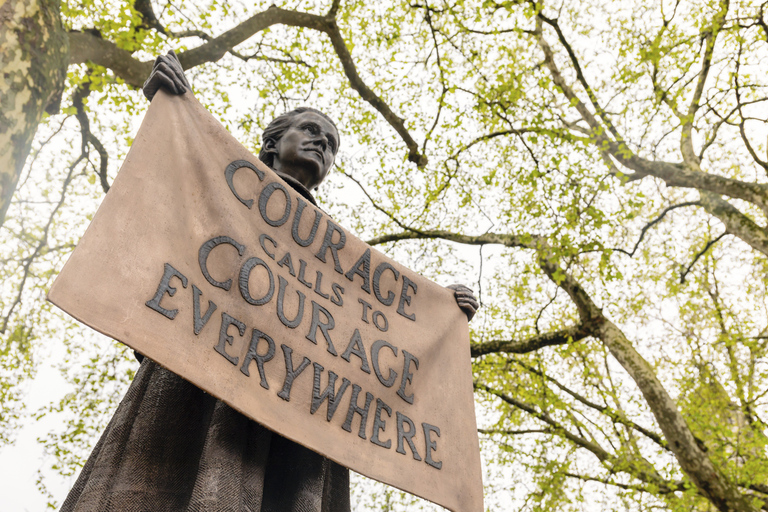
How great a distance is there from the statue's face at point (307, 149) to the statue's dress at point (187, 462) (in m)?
1.15

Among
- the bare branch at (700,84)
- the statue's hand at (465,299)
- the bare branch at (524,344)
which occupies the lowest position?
the statue's hand at (465,299)

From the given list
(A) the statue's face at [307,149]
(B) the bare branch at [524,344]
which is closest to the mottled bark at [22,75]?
(A) the statue's face at [307,149]

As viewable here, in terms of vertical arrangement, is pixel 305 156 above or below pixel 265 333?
above

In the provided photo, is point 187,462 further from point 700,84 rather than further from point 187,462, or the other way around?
point 700,84

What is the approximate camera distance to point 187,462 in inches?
69.1

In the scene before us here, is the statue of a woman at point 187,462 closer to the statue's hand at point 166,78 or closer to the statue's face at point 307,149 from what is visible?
the statue's hand at point 166,78

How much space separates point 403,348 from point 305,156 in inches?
41.2

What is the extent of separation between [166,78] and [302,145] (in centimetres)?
89

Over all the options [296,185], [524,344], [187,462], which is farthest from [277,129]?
[524,344]

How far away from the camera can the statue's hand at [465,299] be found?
2805 mm

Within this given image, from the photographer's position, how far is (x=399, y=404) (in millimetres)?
2193

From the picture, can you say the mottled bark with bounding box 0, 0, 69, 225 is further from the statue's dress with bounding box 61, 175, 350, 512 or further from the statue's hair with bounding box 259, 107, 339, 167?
the statue's dress with bounding box 61, 175, 350, 512

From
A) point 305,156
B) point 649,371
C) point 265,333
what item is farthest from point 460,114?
point 265,333

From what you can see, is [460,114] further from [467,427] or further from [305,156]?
[467,427]
